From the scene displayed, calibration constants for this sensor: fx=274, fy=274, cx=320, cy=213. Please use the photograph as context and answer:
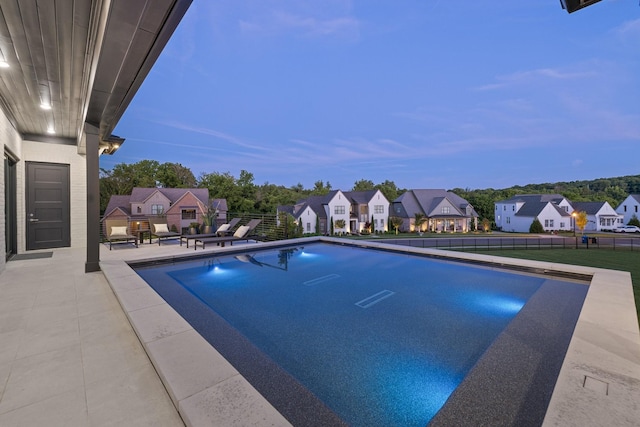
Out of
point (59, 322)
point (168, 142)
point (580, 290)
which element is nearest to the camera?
point (59, 322)

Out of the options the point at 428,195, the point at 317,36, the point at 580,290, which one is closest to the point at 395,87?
the point at 317,36

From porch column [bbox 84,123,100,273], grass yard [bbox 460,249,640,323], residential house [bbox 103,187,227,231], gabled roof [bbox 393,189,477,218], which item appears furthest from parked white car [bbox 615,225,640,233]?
porch column [bbox 84,123,100,273]

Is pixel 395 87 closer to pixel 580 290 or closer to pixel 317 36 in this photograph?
pixel 317 36

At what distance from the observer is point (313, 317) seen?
11.9 feet

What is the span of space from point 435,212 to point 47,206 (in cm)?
3450

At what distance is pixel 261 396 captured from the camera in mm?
1663

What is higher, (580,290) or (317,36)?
(317,36)

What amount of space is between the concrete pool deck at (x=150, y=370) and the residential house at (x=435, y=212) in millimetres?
32034

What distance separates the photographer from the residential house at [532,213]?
35469 millimetres

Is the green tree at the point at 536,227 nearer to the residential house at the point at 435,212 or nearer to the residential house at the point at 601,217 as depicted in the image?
the residential house at the point at 435,212

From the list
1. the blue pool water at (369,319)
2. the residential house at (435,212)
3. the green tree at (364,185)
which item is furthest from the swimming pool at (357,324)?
the green tree at (364,185)

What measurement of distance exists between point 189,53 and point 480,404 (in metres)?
70.2

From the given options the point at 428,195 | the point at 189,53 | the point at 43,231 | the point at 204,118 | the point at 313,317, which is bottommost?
the point at 313,317

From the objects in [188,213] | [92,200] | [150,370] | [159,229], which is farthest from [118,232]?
[188,213]
